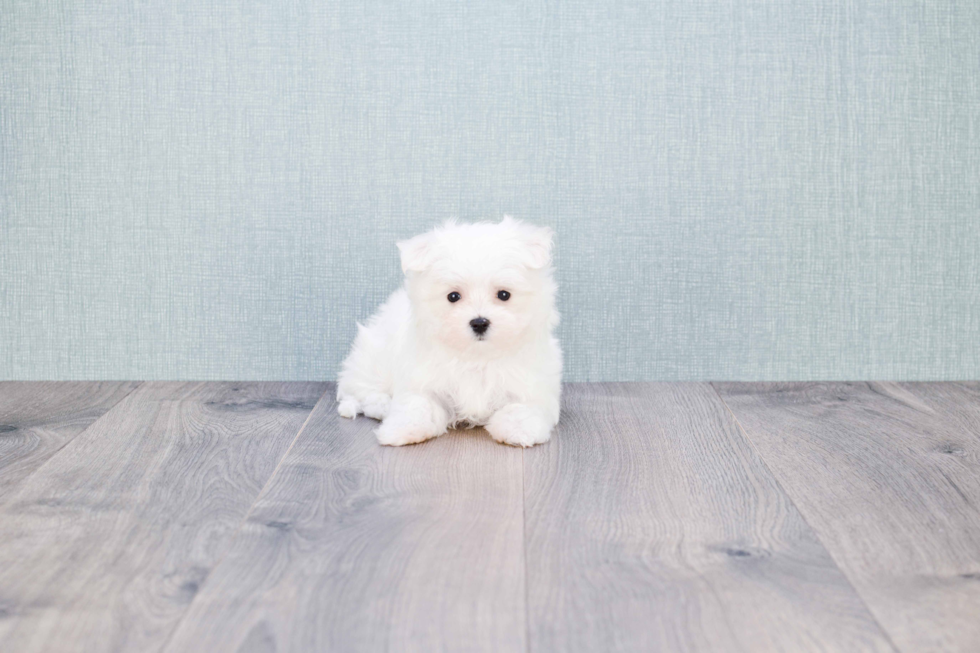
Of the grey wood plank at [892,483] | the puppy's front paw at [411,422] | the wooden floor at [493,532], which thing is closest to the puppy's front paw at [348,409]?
the wooden floor at [493,532]

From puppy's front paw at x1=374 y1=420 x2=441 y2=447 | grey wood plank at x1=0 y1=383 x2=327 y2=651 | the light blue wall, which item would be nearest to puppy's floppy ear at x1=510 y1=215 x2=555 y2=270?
puppy's front paw at x1=374 y1=420 x2=441 y2=447

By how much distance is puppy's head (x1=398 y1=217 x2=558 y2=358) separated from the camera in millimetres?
1966

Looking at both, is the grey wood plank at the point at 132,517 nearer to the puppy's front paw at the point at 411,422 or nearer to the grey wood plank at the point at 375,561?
the grey wood plank at the point at 375,561

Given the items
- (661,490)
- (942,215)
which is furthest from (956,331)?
(661,490)

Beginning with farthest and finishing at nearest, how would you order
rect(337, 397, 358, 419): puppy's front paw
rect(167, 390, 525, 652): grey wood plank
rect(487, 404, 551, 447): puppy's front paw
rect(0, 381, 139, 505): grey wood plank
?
1. rect(337, 397, 358, 419): puppy's front paw
2. rect(487, 404, 551, 447): puppy's front paw
3. rect(0, 381, 139, 505): grey wood plank
4. rect(167, 390, 525, 652): grey wood plank

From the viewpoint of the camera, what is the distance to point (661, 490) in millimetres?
1732

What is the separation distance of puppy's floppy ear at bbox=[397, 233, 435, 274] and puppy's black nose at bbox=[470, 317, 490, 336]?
18 cm

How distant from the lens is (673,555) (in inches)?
55.9

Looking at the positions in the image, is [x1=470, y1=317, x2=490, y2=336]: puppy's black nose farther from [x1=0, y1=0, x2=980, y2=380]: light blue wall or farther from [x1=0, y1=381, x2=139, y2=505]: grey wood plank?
[x1=0, y1=381, x2=139, y2=505]: grey wood plank

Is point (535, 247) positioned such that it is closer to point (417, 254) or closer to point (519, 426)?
point (417, 254)

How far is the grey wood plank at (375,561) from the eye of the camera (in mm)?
1181

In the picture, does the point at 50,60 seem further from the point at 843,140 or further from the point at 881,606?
the point at 881,606

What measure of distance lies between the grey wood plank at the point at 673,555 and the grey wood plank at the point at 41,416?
1122mm

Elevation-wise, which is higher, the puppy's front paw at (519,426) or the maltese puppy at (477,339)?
the maltese puppy at (477,339)
